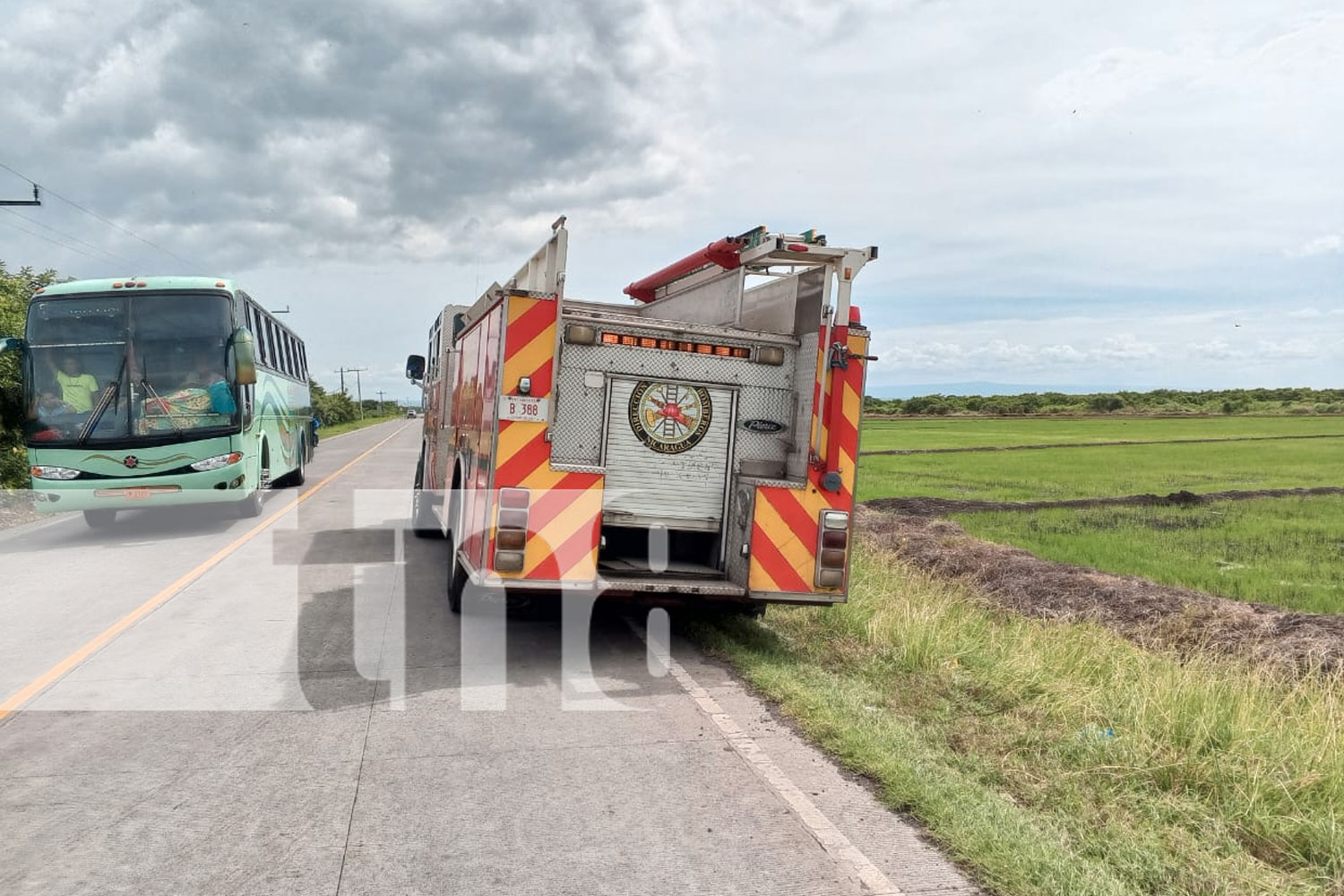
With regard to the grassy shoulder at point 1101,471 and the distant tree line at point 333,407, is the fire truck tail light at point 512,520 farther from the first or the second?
the distant tree line at point 333,407

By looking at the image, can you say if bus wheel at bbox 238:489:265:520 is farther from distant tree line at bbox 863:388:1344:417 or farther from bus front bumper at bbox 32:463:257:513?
distant tree line at bbox 863:388:1344:417

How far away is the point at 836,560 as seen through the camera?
718 cm

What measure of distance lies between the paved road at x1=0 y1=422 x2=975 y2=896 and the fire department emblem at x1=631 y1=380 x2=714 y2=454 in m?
1.55

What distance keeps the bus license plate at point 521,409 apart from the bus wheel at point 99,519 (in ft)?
31.6

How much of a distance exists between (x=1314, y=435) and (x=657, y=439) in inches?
1840

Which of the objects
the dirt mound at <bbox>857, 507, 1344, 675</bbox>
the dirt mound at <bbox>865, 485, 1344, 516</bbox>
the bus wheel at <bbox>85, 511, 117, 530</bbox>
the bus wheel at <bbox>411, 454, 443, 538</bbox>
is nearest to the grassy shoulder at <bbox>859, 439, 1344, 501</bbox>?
the dirt mound at <bbox>865, 485, 1344, 516</bbox>

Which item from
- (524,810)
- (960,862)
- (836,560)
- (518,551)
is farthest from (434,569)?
(960,862)

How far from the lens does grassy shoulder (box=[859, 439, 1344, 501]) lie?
23234 millimetres

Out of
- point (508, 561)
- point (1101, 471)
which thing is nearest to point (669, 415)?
point (508, 561)

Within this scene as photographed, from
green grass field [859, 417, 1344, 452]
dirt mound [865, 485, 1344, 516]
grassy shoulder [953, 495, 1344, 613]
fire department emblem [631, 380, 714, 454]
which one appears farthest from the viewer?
green grass field [859, 417, 1344, 452]

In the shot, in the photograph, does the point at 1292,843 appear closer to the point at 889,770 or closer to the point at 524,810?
the point at 889,770

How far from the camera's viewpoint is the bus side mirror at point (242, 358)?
13008 mm

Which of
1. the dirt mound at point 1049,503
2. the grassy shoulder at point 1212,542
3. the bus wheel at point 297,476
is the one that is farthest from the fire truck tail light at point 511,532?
the bus wheel at point 297,476

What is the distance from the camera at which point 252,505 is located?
14.7m
